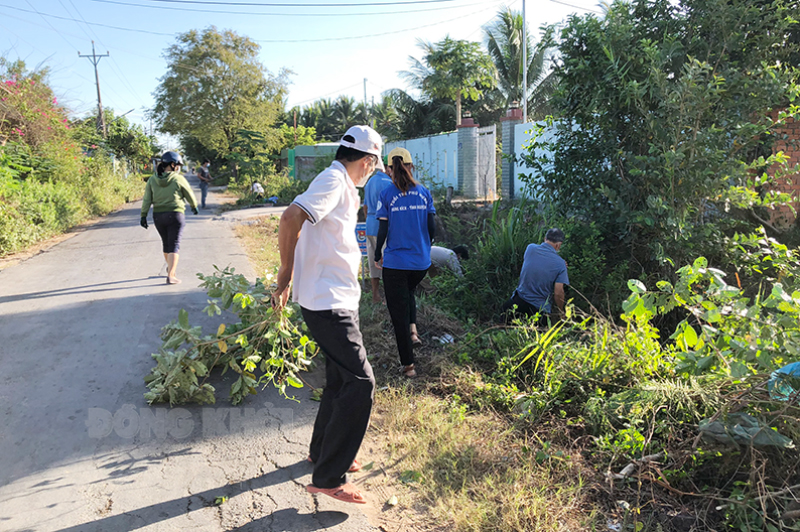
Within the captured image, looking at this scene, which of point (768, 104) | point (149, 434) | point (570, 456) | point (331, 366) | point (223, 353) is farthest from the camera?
point (768, 104)

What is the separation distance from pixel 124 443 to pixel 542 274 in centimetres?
395

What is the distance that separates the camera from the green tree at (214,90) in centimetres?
2406

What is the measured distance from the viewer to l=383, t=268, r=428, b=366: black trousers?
4.45 meters

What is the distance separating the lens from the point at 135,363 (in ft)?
14.8

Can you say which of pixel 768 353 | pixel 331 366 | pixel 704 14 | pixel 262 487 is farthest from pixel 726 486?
pixel 704 14

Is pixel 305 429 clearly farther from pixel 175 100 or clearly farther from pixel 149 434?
pixel 175 100

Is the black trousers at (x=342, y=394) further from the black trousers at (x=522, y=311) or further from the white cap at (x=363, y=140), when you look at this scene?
the black trousers at (x=522, y=311)

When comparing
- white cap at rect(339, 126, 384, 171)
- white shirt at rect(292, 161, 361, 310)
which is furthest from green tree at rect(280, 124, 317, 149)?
white shirt at rect(292, 161, 361, 310)

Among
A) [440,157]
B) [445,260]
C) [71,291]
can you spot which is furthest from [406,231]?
[440,157]

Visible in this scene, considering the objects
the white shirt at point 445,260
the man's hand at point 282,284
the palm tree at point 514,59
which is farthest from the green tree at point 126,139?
the man's hand at point 282,284

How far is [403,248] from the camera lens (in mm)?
4508

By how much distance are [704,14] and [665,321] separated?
3.48m

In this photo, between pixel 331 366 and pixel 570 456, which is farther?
pixel 570 456

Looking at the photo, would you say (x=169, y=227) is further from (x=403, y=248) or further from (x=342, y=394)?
(x=342, y=394)
